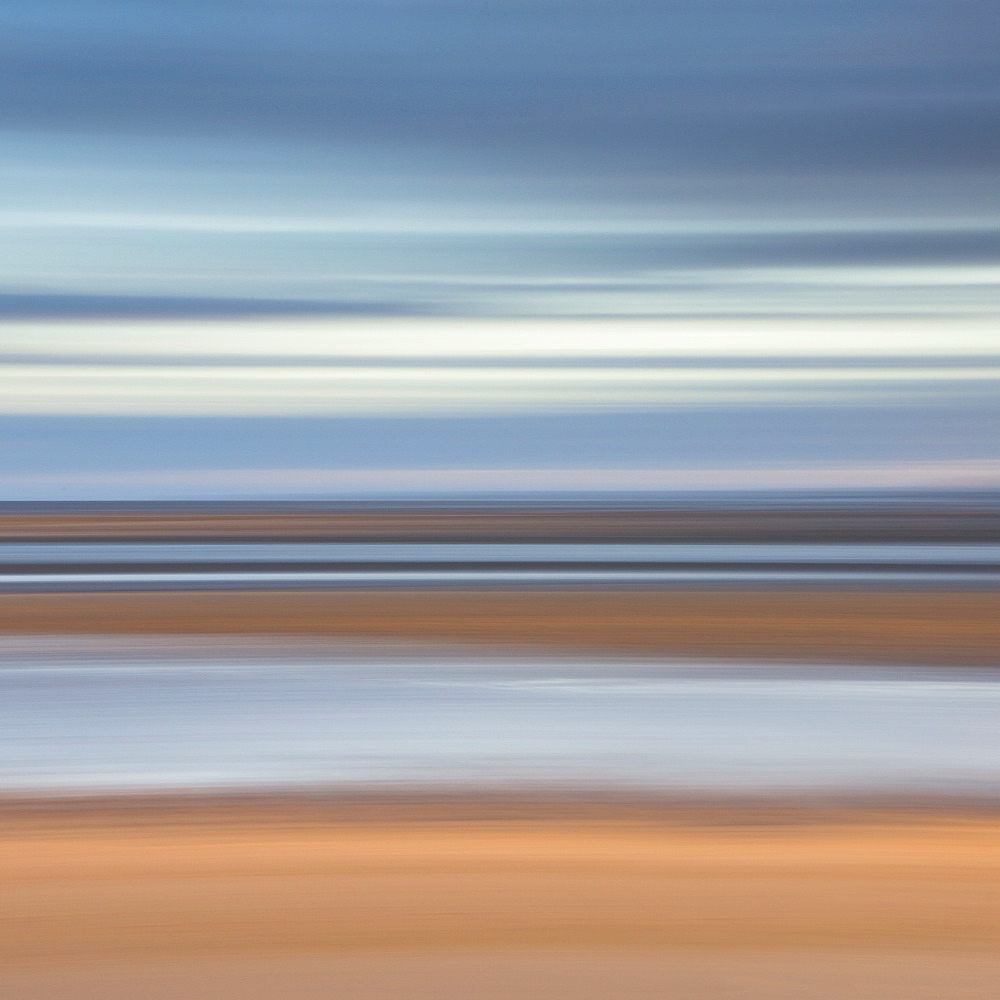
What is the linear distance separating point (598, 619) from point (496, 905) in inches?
14.2

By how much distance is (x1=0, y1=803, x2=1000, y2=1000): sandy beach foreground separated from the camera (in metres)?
0.34

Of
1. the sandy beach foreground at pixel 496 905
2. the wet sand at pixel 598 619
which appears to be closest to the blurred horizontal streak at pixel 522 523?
the wet sand at pixel 598 619

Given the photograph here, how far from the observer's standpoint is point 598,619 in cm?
73

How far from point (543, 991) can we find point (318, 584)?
1.60 ft

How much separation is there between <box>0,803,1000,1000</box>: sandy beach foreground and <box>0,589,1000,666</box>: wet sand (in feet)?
0.78

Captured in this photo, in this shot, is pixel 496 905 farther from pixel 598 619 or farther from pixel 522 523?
pixel 522 523

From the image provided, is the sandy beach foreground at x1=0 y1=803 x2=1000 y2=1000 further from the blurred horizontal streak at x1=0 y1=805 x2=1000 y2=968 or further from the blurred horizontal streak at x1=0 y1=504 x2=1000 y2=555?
the blurred horizontal streak at x1=0 y1=504 x2=1000 y2=555

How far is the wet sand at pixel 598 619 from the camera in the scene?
0.68m

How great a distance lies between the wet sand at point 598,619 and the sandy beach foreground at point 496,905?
0.78 feet

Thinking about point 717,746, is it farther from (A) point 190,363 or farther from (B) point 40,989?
(A) point 190,363

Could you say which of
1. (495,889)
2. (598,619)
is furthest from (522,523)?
(495,889)

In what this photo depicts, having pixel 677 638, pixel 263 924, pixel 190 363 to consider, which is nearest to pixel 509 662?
pixel 677 638

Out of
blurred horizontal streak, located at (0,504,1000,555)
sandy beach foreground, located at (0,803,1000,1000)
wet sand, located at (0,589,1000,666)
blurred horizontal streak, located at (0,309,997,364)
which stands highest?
blurred horizontal streak, located at (0,309,997,364)

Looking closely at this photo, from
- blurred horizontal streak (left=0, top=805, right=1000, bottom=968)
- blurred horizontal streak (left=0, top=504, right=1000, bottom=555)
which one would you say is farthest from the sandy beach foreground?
blurred horizontal streak (left=0, top=504, right=1000, bottom=555)
